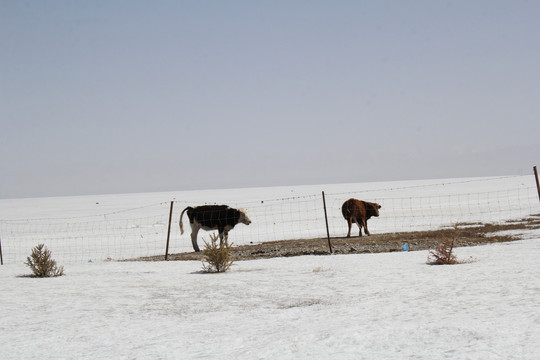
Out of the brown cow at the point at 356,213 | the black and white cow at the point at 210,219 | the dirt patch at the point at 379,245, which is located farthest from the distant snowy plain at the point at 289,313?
the brown cow at the point at 356,213

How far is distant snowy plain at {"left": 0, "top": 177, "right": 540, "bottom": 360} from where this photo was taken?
5.61 metres

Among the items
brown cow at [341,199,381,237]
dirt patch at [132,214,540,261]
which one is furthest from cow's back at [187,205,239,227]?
brown cow at [341,199,381,237]

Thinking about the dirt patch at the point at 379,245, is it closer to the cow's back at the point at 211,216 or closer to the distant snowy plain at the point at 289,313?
the cow's back at the point at 211,216

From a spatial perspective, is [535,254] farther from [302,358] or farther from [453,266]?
[302,358]

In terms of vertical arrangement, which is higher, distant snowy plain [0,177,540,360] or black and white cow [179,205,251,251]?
black and white cow [179,205,251,251]

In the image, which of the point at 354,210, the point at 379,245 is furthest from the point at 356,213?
the point at 379,245

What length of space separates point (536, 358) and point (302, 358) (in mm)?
2127

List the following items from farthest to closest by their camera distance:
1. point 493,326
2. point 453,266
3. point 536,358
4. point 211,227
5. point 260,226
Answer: point 260,226, point 211,227, point 453,266, point 493,326, point 536,358

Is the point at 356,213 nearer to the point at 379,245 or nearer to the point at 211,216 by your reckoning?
the point at 379,245

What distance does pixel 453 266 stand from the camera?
11.4 metres

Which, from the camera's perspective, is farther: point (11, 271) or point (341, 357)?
point (11, 271)

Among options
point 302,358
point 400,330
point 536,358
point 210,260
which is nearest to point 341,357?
point 302,358

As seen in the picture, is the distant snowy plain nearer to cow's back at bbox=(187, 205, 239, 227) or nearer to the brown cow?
cow's back at bbox=(187, 205, 239, 227)

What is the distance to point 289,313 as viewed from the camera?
752 cm
